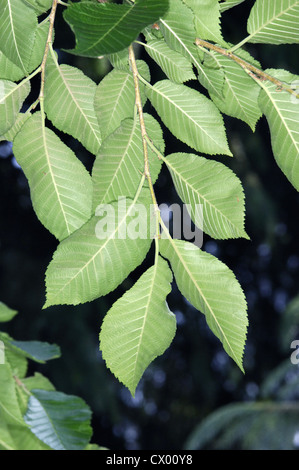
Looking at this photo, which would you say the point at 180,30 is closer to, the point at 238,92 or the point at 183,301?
the point at 238,92

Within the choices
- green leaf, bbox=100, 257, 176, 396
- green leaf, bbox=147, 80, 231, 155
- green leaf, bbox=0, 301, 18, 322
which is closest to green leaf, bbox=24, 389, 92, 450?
green leaf, bbox=0, 301, 18, 322

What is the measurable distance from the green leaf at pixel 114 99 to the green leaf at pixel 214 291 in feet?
0.33

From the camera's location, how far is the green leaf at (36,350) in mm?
641

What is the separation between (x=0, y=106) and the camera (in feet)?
1.37

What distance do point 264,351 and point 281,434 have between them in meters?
1.88

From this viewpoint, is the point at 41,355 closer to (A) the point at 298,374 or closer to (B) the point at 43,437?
(B) the point at 43,437

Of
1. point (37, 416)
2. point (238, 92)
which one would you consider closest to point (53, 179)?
point (238, 92)

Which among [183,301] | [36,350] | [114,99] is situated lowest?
[183,301]

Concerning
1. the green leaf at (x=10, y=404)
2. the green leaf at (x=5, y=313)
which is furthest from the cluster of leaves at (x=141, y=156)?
the green leaf at (x=5, y=313)

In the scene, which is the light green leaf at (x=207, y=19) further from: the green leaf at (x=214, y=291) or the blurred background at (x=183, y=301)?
the blurred background at (x=183, y=301)

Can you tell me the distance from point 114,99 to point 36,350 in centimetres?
36

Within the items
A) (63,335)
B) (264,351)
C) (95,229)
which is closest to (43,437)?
(95,229)

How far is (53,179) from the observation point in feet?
1.34
